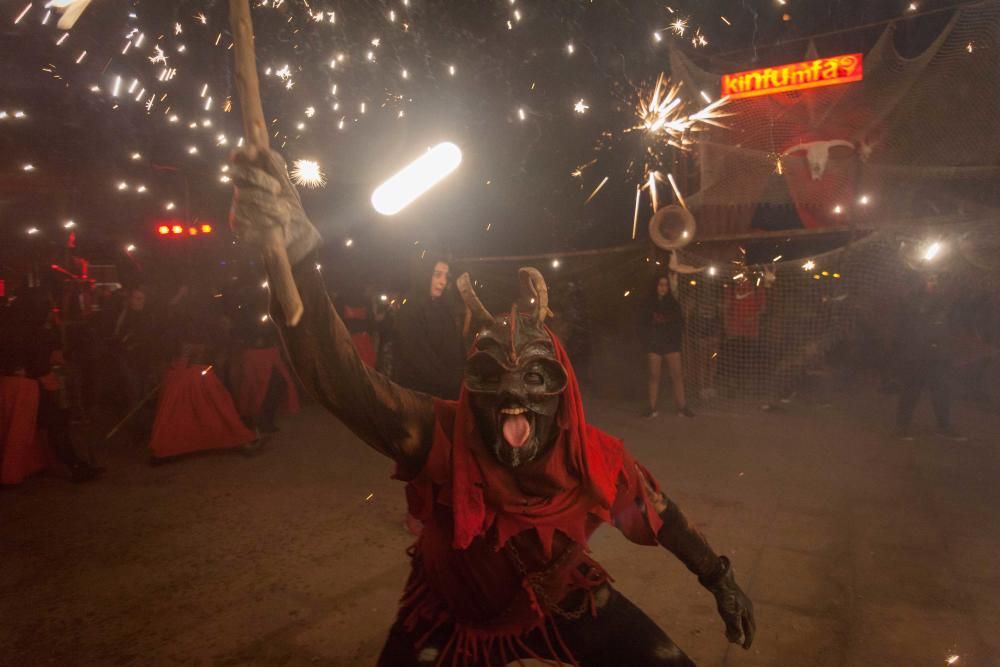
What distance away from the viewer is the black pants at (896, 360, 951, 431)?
650 centimetres

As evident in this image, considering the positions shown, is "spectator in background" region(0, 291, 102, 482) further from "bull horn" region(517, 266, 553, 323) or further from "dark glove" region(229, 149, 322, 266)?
"dark glove" region(229, 149, 322, 266)

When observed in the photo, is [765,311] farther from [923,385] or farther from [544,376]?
[544,376]

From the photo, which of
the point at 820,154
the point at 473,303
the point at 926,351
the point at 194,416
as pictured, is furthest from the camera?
the point at 820,154

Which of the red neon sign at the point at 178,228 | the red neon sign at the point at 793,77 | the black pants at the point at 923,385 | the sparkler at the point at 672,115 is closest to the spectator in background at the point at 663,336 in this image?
the black pants at the point at 923,385

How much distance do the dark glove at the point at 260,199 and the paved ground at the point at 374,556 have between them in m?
2.47

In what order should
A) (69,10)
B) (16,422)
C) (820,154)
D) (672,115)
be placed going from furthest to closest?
(672,115) → (820,154) → (16,422) → (69,10)

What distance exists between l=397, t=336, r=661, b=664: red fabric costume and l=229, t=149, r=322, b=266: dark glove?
2.39 ft

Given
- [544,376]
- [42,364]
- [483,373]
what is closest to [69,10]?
[483,373]

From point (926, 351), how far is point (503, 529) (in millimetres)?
6527

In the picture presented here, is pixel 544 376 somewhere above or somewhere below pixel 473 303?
below

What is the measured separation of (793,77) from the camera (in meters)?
10.1

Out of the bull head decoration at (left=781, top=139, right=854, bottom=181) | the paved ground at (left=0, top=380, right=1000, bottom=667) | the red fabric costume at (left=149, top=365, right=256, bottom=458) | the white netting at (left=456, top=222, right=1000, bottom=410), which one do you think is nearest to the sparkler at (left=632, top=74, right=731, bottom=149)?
the bull head decoration at (left=781, top=139, right=854, bottom=181)

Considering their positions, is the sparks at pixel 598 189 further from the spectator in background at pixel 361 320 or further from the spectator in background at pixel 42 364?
the spectator in background at pixel 42 364

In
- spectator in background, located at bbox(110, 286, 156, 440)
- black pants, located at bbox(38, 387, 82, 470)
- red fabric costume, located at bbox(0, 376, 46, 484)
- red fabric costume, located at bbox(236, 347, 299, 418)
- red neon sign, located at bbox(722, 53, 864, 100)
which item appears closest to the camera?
red fabric costume, located at bbox(0, 376, 46, 484)
